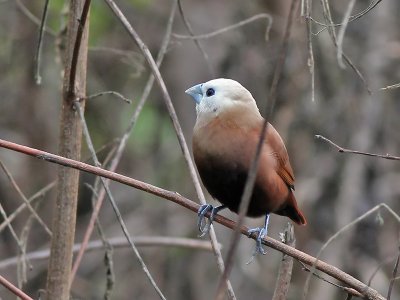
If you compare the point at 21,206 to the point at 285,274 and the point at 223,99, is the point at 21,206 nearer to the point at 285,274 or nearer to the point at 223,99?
the point at 223,99

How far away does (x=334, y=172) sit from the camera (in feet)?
17.0

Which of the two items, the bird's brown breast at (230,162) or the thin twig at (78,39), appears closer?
the thin twig at (78,39)

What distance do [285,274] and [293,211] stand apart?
1028 mm

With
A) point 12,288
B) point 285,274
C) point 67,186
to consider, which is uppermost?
point 67,186

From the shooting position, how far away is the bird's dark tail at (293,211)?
10.4 ft

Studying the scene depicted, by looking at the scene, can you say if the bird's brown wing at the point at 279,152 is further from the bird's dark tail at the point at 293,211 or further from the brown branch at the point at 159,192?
the brown branch at the point at 159,192

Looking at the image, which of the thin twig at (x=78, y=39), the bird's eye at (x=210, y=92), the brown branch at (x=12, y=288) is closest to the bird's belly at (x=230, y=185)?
the bird's eye at (x=210, y=92)

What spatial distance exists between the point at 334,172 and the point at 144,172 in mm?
1686

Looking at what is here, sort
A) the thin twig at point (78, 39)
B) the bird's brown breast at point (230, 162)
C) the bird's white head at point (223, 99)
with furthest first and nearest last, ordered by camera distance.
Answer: the bird's white head at point (223, 99)
the bird's brown breast at point (230, 162)
the thin twig at point (78, 39)

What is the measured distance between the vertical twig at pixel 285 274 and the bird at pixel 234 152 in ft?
0.82

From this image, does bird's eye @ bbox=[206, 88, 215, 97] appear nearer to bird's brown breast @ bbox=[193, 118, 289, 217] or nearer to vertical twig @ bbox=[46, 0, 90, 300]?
bird's brown breast @ bbox=[193, 118, 289, 217]

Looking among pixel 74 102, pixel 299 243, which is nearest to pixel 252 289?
pixel 299 243

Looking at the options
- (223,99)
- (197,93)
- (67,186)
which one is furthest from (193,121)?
(67,186)

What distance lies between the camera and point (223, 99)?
9.62ft
